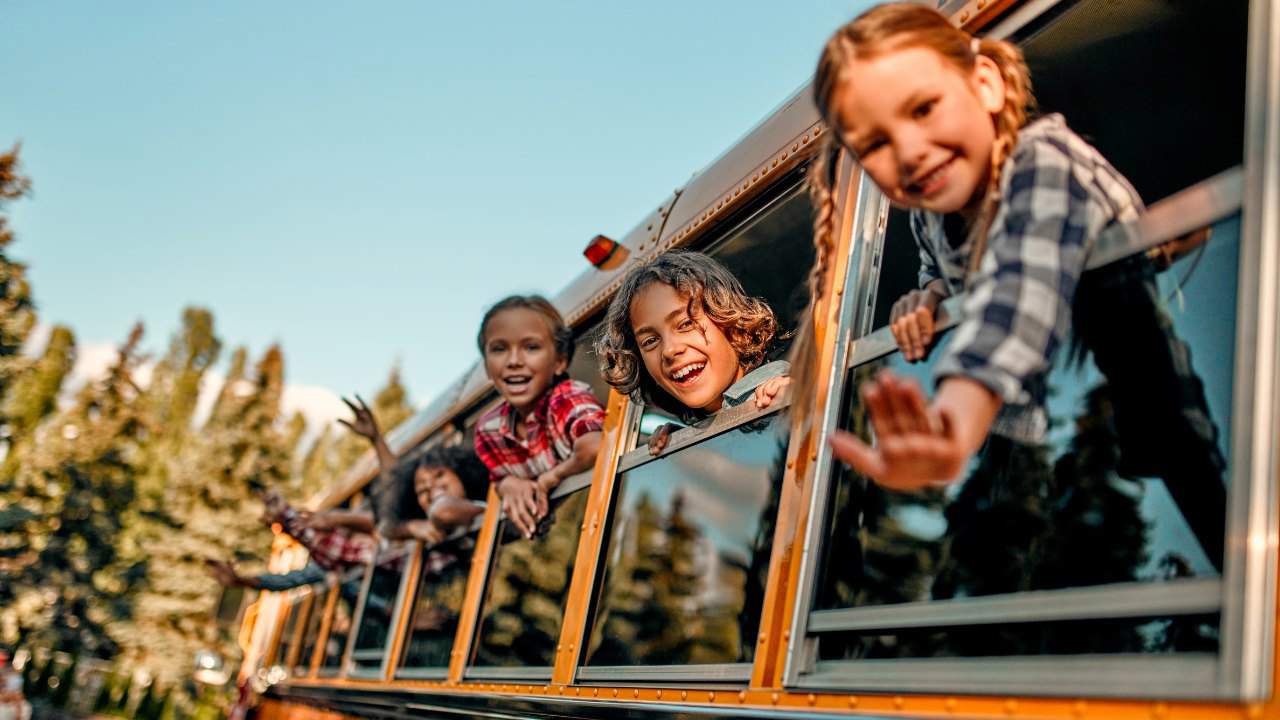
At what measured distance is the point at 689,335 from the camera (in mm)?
2152

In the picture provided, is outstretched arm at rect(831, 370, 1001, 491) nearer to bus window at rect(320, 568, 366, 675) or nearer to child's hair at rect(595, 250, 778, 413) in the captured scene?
child's hair at rect(595, 250, 778, 413)

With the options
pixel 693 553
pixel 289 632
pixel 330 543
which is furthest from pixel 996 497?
pixel 289 632

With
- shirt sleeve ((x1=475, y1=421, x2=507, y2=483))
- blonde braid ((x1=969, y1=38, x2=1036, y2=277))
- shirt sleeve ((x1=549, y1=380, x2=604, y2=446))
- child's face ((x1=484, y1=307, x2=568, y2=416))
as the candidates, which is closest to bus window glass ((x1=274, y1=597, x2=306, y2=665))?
shirt sleeve ((x1=475, y1=421, x2=507, y2=483))

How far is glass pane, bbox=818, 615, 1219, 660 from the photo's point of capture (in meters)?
0.99

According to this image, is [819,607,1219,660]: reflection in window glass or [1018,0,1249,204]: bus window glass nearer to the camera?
[819,607,1219,660]: reflection in window glass

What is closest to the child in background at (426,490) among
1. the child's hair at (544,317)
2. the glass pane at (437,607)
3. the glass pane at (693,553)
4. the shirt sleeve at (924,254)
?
the glass pane at (437,607)

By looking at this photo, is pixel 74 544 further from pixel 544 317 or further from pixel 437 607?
pixel 544 317

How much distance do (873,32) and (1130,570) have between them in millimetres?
676

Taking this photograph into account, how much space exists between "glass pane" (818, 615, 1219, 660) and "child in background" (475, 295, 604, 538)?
1512 millimetres

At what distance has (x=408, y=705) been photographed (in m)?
3.29

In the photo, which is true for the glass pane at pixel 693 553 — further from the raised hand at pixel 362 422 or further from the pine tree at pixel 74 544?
the pine tree at pixel 74 544

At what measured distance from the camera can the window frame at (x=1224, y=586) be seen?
2.90 ft

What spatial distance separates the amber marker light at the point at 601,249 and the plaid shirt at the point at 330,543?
2.89m

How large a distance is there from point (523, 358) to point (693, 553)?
124 cm
